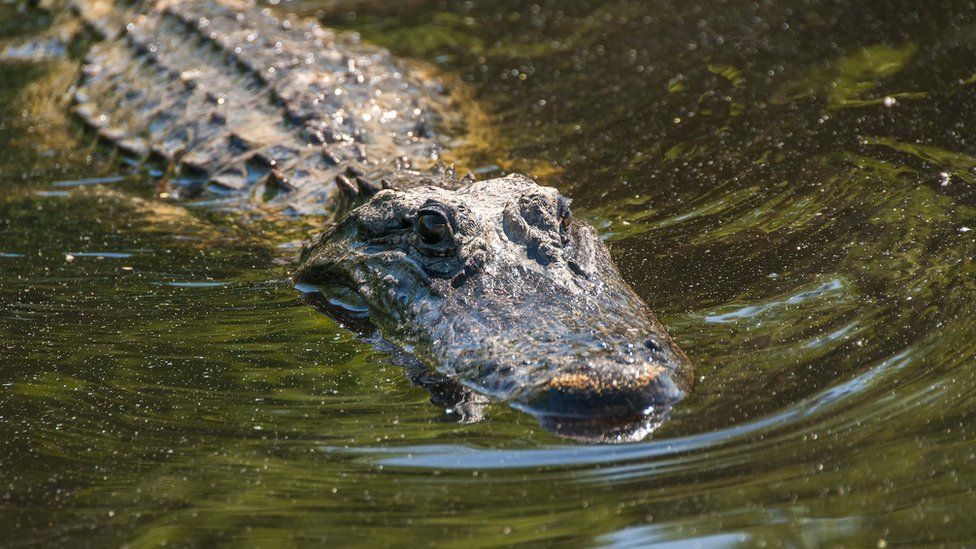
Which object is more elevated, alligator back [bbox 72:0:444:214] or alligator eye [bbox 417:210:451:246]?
alligator eye [bbox 417:210:451:246]

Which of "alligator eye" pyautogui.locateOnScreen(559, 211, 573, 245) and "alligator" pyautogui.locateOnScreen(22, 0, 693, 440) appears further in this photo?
"alligator eye" pyautogui.locateOnScreen(559, 211, 573, 245)

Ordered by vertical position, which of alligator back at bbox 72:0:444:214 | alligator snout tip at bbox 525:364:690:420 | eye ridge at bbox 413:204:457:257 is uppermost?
alligator snout tip at bbox 525:364:690:420

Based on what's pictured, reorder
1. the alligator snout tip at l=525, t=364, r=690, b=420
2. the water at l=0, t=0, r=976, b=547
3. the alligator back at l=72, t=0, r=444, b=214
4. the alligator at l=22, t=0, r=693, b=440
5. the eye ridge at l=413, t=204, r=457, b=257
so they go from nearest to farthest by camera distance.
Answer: the water at l=0, t=0, r=976, b=547
the alligator snout tip at l=525, t=364, r=690, b=420
the alligator at l=22, t=0, r=693, b=440
the eye ridge at l=413, t=204, r=457, b=257
the alligator back at l=72, t=0, r=444, b=214

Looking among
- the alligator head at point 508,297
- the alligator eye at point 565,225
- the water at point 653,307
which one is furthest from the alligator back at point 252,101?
the alligator eye at point 565,225

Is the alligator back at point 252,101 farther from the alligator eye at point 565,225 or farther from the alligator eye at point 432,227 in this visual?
the alligator eye at point 565,225

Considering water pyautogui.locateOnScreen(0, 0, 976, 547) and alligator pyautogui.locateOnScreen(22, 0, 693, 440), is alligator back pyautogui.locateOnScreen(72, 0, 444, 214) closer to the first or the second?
alligator pyautogui.locateOnScreen(22, 0, 693, 440)

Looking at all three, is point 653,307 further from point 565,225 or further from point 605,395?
point 605,395

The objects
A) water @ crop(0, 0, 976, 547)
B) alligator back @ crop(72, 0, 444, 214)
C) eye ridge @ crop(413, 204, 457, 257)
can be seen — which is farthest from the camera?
alligator back @ crop(72, 0, 444, 214)

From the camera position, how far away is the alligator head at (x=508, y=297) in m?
3.82

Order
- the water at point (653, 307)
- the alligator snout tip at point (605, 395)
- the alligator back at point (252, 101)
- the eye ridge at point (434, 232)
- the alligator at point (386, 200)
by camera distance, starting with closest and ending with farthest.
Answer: the water at point (653, 307), the alligator snout tip at point (605, 395), the alligator at point (386, 200), the eye ridge at point (434, 232), the alligator back at point (252, 101)

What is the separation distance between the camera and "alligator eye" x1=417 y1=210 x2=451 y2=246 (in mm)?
5023

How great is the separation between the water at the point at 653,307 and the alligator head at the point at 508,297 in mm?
141

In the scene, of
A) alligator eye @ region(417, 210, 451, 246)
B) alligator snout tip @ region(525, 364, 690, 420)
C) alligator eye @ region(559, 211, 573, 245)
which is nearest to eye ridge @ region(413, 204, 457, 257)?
alligator eye @ region(417, 210, 451, 246)

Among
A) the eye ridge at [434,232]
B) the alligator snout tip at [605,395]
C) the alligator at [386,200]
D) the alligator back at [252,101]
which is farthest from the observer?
the alligator back at [252,101]
